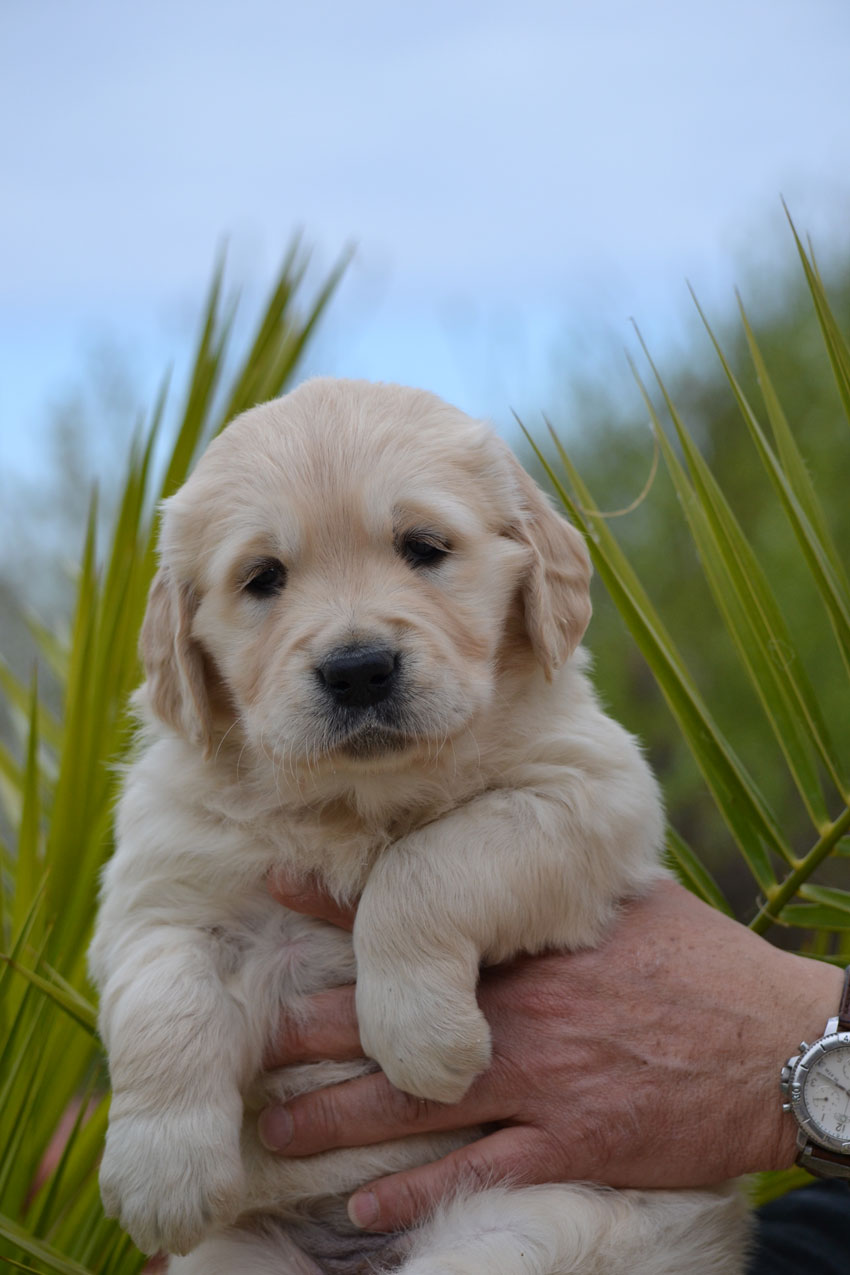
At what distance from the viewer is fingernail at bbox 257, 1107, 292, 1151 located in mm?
2289

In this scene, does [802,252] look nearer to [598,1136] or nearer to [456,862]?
[456,862]

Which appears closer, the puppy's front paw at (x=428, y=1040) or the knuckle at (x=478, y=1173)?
the puppy's front paw at (x=428, y=1040)

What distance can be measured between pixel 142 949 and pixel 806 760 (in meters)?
1.47

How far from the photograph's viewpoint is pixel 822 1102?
2.31m

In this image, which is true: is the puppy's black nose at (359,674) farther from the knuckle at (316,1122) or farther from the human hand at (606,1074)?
the knuckle at (316,1122)

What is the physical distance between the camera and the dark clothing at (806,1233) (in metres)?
2.47

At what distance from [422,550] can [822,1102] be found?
1.40 meters

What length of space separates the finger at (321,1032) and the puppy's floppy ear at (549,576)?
832mm

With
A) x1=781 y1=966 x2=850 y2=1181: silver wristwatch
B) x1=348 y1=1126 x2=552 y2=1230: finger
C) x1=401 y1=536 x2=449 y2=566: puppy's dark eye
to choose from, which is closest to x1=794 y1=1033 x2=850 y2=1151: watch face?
x1=781 y1=966 x2=850 y2=1181: silver wristwatch

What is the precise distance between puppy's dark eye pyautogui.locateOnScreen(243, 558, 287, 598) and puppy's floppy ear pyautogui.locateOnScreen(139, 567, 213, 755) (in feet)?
0.79

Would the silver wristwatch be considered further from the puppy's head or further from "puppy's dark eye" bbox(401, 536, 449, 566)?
"puppy's dark eye" bbox(401, 536, 449, 566)

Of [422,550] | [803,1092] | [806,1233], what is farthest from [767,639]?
[806,1233]

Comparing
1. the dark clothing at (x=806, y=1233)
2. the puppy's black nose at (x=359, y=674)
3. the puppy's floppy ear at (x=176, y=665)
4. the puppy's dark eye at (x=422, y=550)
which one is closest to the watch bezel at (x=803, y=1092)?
the dark clothing at (x=806, y=1233)

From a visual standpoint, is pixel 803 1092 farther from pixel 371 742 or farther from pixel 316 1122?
pixel 371 742
